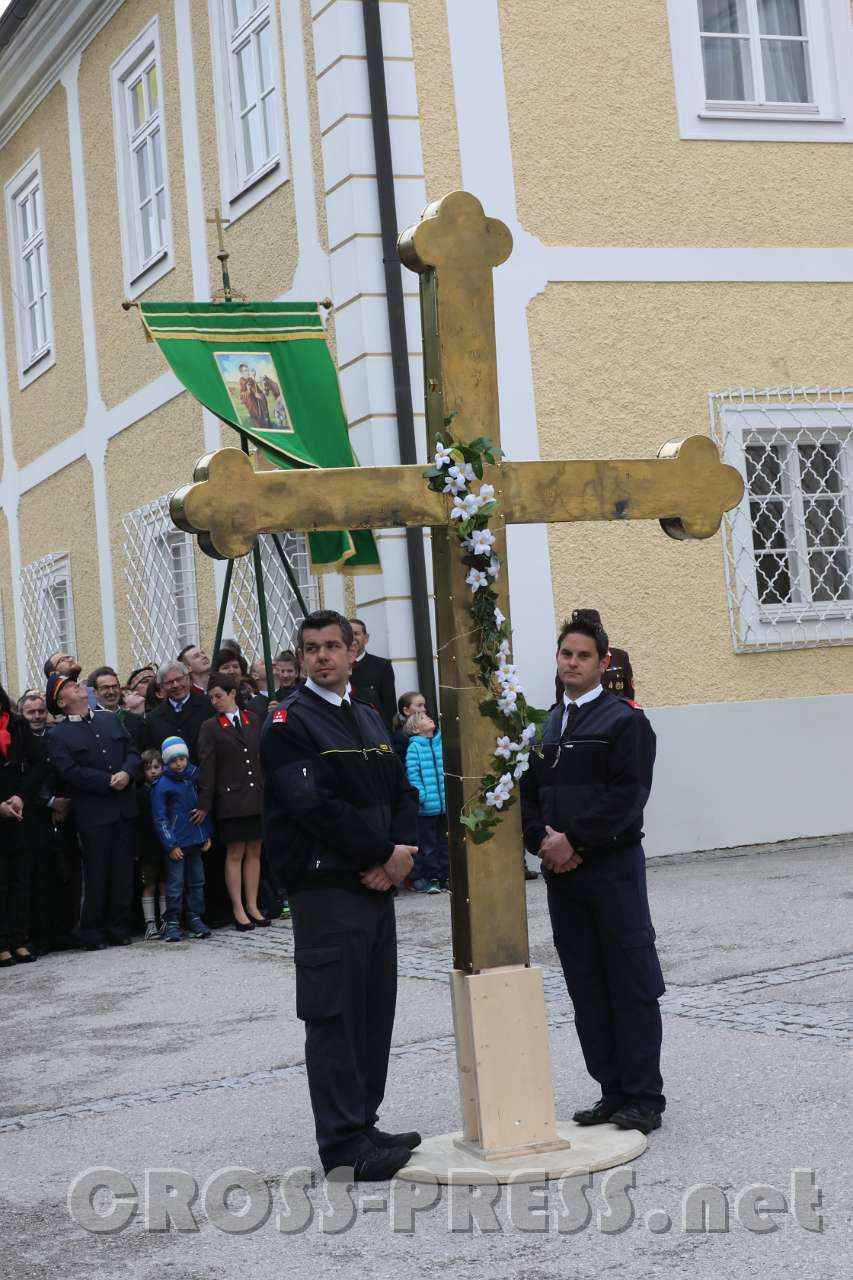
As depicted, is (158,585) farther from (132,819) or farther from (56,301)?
(132,819)

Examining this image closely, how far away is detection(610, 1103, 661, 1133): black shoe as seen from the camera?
561cm

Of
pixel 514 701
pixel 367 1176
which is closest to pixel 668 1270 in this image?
pixel 367 1176

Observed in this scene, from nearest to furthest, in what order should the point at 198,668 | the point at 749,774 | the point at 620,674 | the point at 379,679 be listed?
the point at 620,674 < the point at 198,668 < the point at 379,679 < the point at 749,774

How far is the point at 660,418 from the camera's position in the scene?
13.3 meters

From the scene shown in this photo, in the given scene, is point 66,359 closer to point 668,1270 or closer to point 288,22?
Result: point 288,22

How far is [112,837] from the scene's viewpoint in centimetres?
1140

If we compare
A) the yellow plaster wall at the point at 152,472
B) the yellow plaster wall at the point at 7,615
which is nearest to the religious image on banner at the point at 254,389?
the yellow plaster wall at the point at 152,472

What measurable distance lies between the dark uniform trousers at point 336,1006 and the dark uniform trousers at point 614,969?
2.33ft

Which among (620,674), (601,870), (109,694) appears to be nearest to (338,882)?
(601,870)

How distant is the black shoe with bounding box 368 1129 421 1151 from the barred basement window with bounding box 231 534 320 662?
808cm

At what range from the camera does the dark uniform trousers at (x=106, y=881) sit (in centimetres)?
1132

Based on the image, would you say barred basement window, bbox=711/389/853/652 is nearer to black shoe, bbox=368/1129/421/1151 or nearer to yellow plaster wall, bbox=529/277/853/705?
yellow plaster wall, bbox=529/277/853/705

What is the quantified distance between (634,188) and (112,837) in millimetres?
5936

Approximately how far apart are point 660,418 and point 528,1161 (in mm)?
8666
